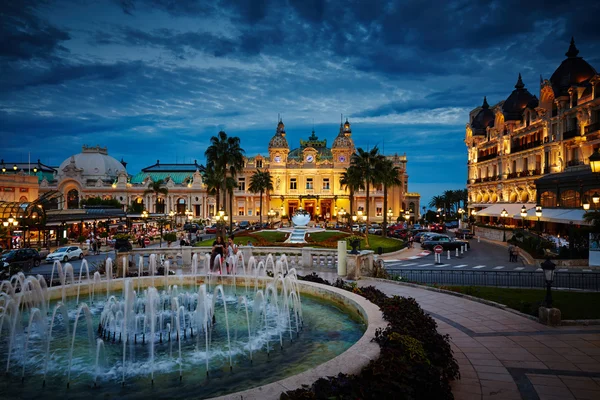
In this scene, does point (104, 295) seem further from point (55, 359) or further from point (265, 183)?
point (265, 183)

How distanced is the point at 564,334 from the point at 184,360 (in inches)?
408

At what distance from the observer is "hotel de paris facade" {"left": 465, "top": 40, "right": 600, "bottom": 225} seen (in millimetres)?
40688

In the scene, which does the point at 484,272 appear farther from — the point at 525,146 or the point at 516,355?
the point at 525,146

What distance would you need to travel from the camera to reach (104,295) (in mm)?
17172

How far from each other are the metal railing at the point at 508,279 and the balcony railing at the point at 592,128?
24.7 meters

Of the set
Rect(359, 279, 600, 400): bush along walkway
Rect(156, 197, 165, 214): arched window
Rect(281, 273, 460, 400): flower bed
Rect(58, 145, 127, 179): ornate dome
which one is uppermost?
Rect(58, 145, 127, 179): ornate dome

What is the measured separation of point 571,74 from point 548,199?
15.4 m

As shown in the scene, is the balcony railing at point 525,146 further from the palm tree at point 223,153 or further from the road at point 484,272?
the palm tree at point 223,153

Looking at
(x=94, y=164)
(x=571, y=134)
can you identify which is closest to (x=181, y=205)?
(x=94, y=164)

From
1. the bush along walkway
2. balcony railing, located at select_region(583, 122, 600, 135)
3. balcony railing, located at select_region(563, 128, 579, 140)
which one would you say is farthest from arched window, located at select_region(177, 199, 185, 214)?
the bush along walkway

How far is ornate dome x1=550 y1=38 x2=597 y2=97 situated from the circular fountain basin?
46.2 meters

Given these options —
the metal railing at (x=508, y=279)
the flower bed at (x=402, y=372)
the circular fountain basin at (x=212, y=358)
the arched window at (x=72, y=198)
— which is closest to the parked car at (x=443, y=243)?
the metal railing at (x=508, y=279)

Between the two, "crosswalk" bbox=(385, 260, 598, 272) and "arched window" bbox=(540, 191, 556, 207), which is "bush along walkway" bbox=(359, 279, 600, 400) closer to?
"crosswalk" bbox=(385, 260, 598, 272)

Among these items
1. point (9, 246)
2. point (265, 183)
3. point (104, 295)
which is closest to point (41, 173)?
point (265, 183)
